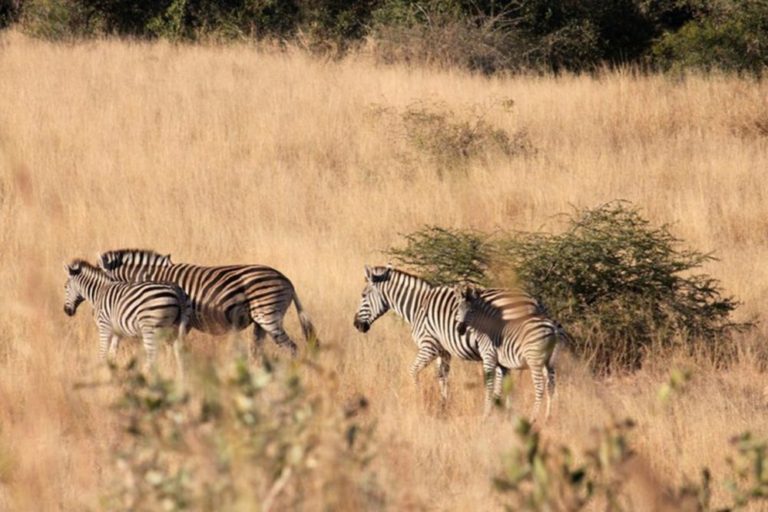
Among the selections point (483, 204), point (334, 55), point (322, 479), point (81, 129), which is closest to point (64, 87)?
point (81, 129)

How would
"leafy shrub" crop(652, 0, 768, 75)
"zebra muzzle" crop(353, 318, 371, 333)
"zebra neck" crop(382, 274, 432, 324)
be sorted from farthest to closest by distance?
1. "leafy shrub" crop(652, 0, 768, 75)
2. "zebra muzzle" crop(353, 318, 371, 333)
3. "zebra neck" crop(382, 274, 432, 324)

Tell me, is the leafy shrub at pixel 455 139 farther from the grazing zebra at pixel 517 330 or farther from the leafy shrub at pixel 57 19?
the leafy shrub at pixel 57 19

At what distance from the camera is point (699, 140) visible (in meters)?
16.8

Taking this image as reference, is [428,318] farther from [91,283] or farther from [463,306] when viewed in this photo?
[91,283]

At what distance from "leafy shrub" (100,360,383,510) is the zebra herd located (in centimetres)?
383

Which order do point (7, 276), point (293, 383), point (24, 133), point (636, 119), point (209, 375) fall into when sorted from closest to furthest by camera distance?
point (209, 375), point (293, 383), point (7, 276), point (24, 133), point (636, 119)

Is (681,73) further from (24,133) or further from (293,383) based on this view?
(293,383)

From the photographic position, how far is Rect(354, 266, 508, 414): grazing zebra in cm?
801

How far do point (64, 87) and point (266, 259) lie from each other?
283 inches

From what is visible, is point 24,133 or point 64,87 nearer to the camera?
point 24,133

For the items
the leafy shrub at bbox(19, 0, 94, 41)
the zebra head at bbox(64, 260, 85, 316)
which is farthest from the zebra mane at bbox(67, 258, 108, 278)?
the leafy shrub at bbox(19, 0, 94, 41)

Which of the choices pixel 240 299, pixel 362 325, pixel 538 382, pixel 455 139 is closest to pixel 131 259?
pixel 240 299

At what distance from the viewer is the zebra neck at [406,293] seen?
8.59 meters

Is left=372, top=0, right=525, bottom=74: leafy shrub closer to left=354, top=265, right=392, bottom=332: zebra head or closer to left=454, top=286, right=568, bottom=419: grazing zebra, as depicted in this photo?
left=354, top=265, right=392, bottom=332: zebra head
